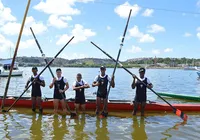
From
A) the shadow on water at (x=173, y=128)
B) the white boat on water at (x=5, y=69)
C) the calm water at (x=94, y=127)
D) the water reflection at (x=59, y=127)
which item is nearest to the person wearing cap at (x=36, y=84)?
the calm water at (x=94, y=127)

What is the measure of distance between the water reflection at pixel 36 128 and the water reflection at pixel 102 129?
2.03m

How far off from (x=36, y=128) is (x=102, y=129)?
2.53 meters

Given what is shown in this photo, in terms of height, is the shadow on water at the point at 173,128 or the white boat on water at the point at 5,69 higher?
the white boat on water at the point at 5,69

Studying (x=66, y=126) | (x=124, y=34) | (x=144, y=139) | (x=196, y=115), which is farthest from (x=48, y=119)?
(x=196, y=115)

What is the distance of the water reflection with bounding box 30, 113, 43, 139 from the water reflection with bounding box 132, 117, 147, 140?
3.33 metres

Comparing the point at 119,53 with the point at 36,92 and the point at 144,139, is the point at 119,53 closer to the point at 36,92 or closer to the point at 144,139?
the point at 36,92

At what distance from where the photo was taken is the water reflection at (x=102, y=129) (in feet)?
31.9

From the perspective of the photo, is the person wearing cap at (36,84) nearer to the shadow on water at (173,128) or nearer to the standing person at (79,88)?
the standing person at (79,88)

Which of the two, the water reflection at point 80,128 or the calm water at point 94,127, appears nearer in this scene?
the water reflection at point 80,128

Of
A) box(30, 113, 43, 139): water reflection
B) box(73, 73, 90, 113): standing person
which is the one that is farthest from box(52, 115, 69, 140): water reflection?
box(73, 73, 90, 113): standing person

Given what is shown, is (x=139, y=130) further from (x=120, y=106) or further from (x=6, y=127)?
(x=6, y=127)

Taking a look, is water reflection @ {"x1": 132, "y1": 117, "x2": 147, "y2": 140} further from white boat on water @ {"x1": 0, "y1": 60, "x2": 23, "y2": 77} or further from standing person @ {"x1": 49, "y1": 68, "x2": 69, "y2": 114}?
white boat on water @ {"x1": 0, "y1": 60, "x2": 23, "y2": 77}

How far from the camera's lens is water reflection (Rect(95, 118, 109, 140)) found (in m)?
9.73

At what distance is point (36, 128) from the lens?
10.7m
